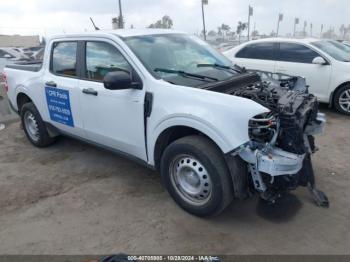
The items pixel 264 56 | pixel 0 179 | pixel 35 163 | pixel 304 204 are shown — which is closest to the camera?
pixel 304 204

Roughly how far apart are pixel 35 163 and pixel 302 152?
3876 mm

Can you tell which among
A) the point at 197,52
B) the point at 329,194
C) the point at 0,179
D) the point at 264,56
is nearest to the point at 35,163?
the point at 0,179

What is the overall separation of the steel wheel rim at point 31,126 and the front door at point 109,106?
5.07 feet

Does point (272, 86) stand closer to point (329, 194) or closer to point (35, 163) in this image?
point (329, 194)

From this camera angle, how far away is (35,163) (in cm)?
514

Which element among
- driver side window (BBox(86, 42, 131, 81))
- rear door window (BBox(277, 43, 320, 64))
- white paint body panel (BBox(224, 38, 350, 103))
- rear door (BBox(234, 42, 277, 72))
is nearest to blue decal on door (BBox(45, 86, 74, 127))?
driver side window (BBox(86, 42, 131, 81))

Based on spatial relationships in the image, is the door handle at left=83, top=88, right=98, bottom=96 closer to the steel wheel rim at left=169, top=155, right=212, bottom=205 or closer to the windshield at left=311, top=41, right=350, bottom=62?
the steel wheel rim at left=169, top=155, right=212, bottom=205

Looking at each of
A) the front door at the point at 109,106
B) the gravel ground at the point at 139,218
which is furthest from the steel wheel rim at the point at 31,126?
the front door at the point at 109,106

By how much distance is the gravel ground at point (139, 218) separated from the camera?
3100mm

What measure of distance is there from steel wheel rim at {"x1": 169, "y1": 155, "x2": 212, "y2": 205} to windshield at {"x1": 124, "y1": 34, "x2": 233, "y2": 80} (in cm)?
94

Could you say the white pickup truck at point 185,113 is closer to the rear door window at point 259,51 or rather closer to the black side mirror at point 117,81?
the black side mirror at point 117,81

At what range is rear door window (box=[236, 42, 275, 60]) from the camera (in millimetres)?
7980

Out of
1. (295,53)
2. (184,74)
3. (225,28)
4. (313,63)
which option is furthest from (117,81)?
(225,28)

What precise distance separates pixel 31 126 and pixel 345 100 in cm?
616
